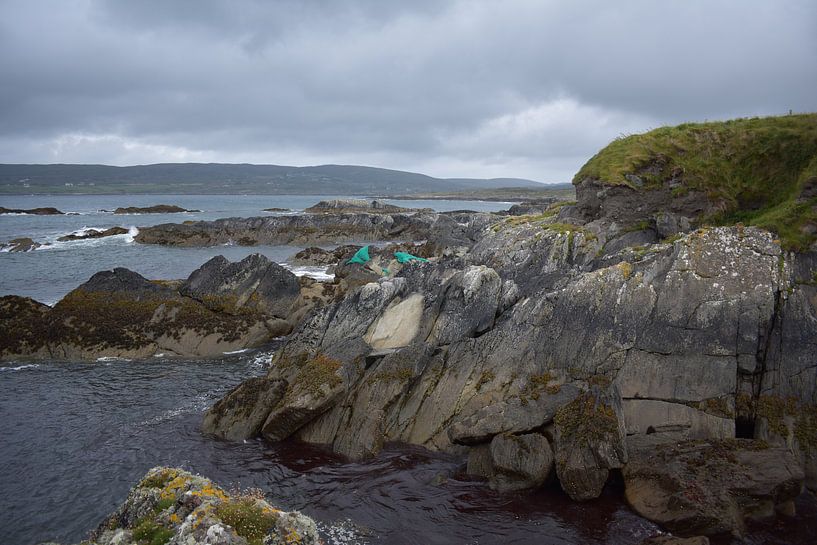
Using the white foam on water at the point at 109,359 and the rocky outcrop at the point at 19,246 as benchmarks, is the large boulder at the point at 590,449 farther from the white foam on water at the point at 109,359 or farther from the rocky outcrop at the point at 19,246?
the rocky outcrop at the point at 19,246

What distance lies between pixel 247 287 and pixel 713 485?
91.7 ft

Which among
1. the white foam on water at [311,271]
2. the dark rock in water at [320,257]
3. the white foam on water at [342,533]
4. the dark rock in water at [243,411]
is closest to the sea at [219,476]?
the white foam on water at [342,533]

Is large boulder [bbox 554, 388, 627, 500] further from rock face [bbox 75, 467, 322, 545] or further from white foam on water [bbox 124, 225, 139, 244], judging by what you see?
white foam on water [bbox 124, 225, 139, 244]

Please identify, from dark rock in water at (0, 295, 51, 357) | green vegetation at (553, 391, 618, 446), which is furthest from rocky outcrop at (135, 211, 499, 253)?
green vegetation at (553, 391, 618, 446)

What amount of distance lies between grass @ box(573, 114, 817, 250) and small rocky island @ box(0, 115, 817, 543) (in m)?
0.10

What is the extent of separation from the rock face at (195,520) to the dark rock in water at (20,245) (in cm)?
6819

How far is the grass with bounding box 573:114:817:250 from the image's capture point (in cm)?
2375

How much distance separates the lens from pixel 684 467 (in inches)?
543

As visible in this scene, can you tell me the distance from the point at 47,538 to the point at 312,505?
21.4 ft

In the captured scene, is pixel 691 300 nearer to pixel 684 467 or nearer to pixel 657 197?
pixel 684 467

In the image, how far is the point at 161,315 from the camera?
29.9m

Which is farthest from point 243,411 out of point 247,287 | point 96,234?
point 96,234

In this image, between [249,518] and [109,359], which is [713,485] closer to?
[249,518]

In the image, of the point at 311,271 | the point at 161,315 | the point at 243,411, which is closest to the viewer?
the point at 243,411
